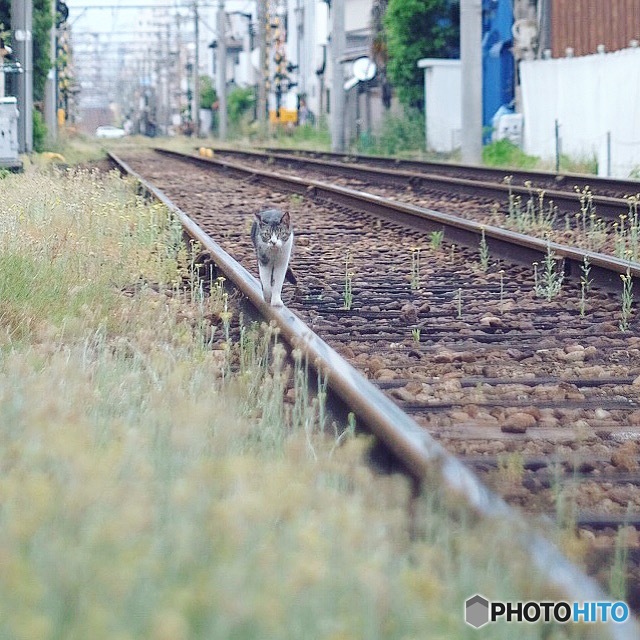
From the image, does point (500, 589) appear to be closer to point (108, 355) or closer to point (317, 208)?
point (108, 355)

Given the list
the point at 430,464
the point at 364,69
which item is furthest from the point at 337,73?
the point at 430,464

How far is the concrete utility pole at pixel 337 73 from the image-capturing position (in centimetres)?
3569

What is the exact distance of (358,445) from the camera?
3.27 meters

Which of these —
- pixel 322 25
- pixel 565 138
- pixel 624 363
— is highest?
pixel 322 25

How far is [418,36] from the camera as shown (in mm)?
38750

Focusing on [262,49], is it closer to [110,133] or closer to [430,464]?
[430,464]

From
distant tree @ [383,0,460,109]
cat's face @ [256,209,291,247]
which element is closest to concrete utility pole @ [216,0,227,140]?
distant tree @ [383,0,460,109]

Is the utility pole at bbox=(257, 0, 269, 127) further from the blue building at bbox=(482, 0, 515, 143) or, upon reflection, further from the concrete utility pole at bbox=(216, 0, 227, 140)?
the blue building at bbox=(482, 0, 515, 143)

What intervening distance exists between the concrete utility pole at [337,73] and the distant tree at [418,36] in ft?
9.07

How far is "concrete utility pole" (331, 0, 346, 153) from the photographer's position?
3569cm

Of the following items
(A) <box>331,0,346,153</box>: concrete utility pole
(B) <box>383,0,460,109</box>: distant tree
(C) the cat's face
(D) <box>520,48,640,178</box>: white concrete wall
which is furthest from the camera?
(B) <box>383,0,460,109</box>: distant tree

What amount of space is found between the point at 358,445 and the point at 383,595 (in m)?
0.93

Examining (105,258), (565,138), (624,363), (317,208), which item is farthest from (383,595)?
(565,138)

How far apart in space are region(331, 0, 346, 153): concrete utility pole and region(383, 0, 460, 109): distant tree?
9.07ft
